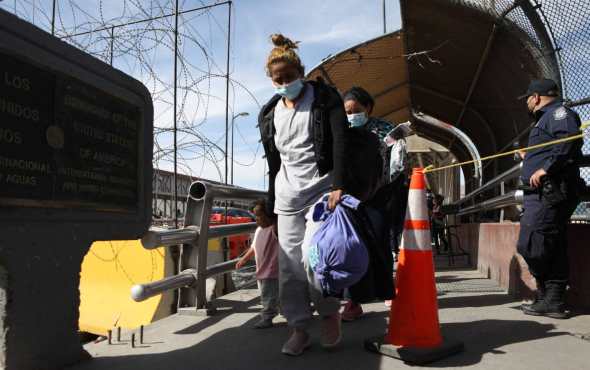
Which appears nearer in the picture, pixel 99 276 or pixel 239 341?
pixel 239 341

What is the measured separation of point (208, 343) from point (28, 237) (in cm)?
137

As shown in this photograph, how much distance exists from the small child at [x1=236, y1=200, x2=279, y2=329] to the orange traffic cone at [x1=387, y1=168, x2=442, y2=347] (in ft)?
3.59

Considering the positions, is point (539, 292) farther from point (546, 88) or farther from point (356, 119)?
point (356, 119)

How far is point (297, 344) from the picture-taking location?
115 inches

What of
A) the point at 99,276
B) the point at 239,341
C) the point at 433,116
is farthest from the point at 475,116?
the point at 239,341

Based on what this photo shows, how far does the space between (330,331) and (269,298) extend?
958mm

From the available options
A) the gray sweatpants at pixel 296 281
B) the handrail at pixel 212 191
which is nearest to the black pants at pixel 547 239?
the gray sweatpants at pixel 296 281

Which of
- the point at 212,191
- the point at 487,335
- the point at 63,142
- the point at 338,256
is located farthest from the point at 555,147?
the point at 63,142

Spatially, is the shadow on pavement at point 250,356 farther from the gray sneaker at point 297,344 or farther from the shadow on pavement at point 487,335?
the shadow on pavement at point 487,335

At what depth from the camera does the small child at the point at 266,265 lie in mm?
3744

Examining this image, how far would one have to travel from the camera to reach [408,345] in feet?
9.18

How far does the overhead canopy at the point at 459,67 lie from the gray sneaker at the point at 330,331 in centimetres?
313

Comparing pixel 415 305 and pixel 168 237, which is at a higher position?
pixel 168 237

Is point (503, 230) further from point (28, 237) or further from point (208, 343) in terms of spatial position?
point (28, 237)
